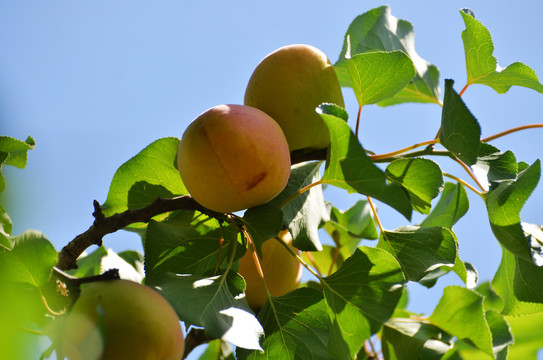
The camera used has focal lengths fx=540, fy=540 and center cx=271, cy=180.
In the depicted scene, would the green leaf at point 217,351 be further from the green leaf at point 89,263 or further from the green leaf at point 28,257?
the green leaf at point 28,257

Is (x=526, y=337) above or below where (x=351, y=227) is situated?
below

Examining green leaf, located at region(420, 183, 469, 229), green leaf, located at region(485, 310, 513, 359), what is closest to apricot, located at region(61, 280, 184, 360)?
green leaf, located at region(485, 310, 513, 359)

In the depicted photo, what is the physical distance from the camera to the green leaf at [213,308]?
65cm

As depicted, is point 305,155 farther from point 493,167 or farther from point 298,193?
point 493,167

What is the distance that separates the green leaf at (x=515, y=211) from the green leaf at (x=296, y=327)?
32 centimetres

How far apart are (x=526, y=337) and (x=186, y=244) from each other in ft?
2.68

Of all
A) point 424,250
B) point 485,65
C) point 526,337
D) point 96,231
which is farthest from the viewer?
point 526,337

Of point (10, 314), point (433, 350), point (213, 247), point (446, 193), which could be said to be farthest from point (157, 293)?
point (446, 193)

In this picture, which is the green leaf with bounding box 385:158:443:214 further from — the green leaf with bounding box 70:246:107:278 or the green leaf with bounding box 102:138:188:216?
the green leaf with bounding box 70:246:107:278

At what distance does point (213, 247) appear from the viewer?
0.91 meters

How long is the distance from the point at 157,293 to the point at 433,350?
0.57 meters

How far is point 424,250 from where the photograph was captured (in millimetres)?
924

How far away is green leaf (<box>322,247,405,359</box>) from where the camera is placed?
0.77 meters

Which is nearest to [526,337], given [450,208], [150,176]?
[450,208]
